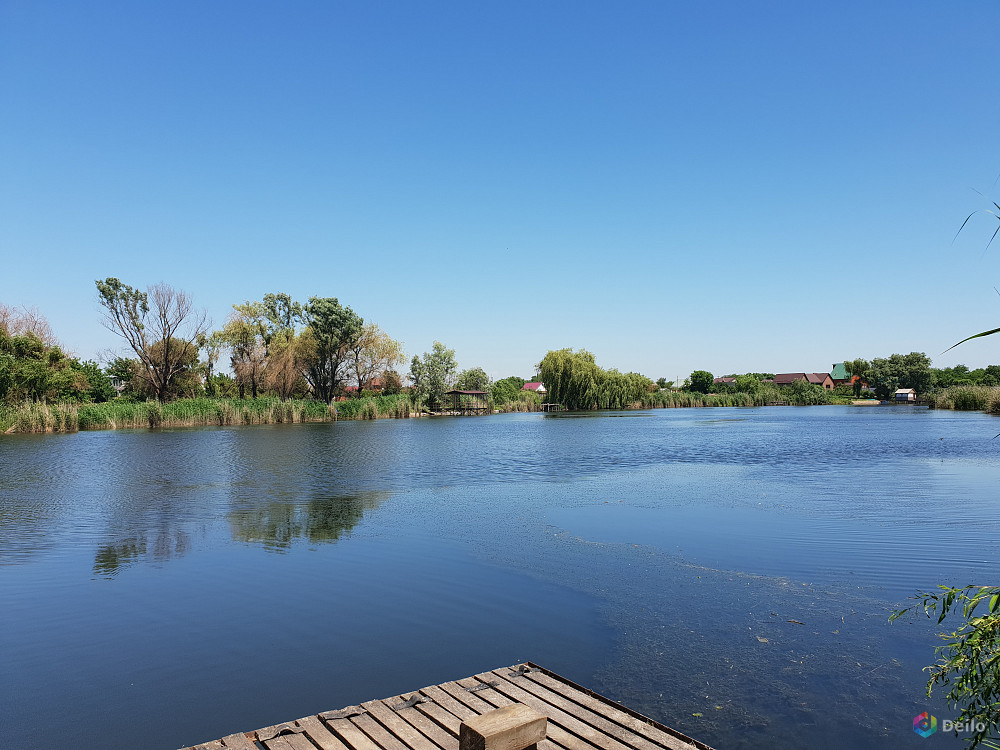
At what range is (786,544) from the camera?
10.5 metres

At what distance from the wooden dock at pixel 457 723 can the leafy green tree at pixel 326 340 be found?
199 feet

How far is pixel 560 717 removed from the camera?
14.8 feet

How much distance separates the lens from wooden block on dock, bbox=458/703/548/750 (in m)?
3.09

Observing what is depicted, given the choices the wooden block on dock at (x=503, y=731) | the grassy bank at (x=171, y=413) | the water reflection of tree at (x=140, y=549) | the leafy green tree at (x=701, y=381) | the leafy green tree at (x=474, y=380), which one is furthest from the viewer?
the leafy green tree at (x=701, y=381)

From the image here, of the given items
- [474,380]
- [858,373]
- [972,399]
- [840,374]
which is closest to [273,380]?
[474,380]

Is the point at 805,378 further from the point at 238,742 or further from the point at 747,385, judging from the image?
the point at 238,742

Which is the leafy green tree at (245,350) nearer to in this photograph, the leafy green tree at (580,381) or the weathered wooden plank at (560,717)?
the leafy green tree at (580,381)

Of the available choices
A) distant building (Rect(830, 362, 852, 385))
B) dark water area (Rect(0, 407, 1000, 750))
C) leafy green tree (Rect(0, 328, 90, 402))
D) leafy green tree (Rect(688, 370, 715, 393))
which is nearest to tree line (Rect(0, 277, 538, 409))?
leafy green tree (Rect(0, 328, 90, 402))

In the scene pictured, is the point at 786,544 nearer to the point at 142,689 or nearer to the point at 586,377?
the point at 142,689

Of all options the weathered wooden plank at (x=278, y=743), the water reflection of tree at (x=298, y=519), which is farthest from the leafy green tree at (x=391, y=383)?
the weathered wooden plank at (x=278, y=743)

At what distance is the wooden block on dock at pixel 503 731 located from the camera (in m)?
3.09

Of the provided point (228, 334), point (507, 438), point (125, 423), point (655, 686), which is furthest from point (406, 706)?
point (228, 334)

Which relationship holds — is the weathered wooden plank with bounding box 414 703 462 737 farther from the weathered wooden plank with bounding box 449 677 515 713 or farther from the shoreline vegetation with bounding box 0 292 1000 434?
the shoreline vegetation with bounding box 0 292 1000 434

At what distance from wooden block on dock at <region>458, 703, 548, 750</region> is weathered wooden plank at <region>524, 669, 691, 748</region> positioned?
141 cm
